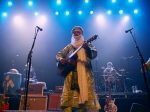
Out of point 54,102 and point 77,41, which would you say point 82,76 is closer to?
point 77,41

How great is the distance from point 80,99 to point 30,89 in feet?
10.4

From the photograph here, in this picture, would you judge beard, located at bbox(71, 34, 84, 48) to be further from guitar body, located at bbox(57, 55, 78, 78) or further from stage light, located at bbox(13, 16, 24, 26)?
stage light, located at bbox(13, 16, 24, 26)

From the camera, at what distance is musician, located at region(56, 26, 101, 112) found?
2781 millimetres

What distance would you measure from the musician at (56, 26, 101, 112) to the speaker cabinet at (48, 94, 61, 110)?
7.91 feet

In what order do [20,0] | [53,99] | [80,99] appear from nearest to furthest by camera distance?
1. [80,99]
2. [53,99]
3. [20,0]

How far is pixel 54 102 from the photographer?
17.2ft

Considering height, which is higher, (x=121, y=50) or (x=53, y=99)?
(x=121, y=50)

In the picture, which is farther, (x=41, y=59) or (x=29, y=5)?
(x=41, y=59)

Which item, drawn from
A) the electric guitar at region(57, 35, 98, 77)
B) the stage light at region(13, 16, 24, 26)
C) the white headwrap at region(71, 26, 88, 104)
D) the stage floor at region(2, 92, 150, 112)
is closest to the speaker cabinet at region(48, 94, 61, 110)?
the stage floor at region(2, 92, 150, 112)

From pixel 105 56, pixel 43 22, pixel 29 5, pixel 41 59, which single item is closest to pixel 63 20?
pixel 43 22

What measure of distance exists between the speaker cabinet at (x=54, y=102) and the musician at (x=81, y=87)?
2410mm

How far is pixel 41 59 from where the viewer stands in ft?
29.5

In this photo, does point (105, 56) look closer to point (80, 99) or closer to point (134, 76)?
point (134, 76)

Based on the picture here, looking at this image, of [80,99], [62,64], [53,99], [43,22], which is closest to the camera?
[80,99]
